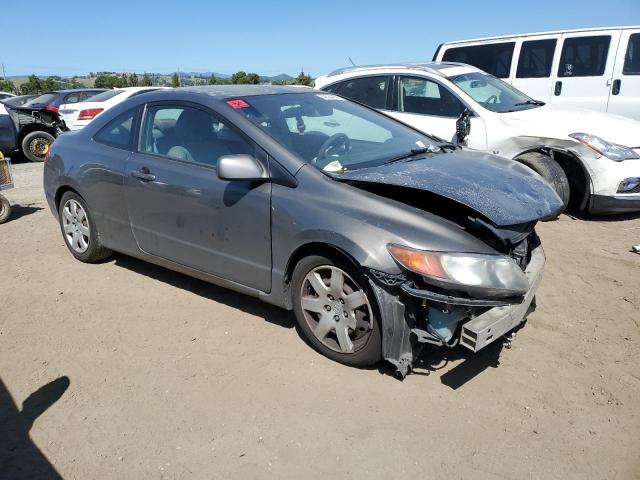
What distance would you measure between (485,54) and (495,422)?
852 centimetres

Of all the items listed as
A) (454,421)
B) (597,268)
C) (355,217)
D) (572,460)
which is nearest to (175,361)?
(355,217)

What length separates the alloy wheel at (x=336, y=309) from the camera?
3.10m

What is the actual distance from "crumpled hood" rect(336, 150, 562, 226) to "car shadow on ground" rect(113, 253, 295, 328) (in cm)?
126

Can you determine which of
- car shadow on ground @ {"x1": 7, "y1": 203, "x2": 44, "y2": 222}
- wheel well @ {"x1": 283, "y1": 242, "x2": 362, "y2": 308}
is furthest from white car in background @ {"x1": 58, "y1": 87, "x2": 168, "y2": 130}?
wheel well @ {"x1": 283, "y1": 242, "x2": 362, "y2": 308}

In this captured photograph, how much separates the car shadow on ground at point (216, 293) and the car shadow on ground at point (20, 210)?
102 inches

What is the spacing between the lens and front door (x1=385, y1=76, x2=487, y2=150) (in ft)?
20.8

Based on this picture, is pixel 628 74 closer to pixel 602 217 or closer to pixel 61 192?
pixel 602 217

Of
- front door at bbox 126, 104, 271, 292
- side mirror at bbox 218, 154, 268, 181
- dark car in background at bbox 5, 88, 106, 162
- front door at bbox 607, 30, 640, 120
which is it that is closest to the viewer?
side mirror at bbox 218, 154, 268, 181

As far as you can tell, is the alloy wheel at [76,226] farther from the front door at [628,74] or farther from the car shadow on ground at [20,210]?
the front door at [628,74]

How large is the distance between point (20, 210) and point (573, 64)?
28.9 feet

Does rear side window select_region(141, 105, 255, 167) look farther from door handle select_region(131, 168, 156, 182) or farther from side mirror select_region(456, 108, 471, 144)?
side mirror select_region(456, 108, 471, 144)

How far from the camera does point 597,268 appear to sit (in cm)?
476

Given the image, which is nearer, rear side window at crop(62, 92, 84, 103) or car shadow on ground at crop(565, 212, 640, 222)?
car shadow on ground at crop(565, 212, 640, 222)

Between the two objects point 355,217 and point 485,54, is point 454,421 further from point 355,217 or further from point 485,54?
point 485,54
